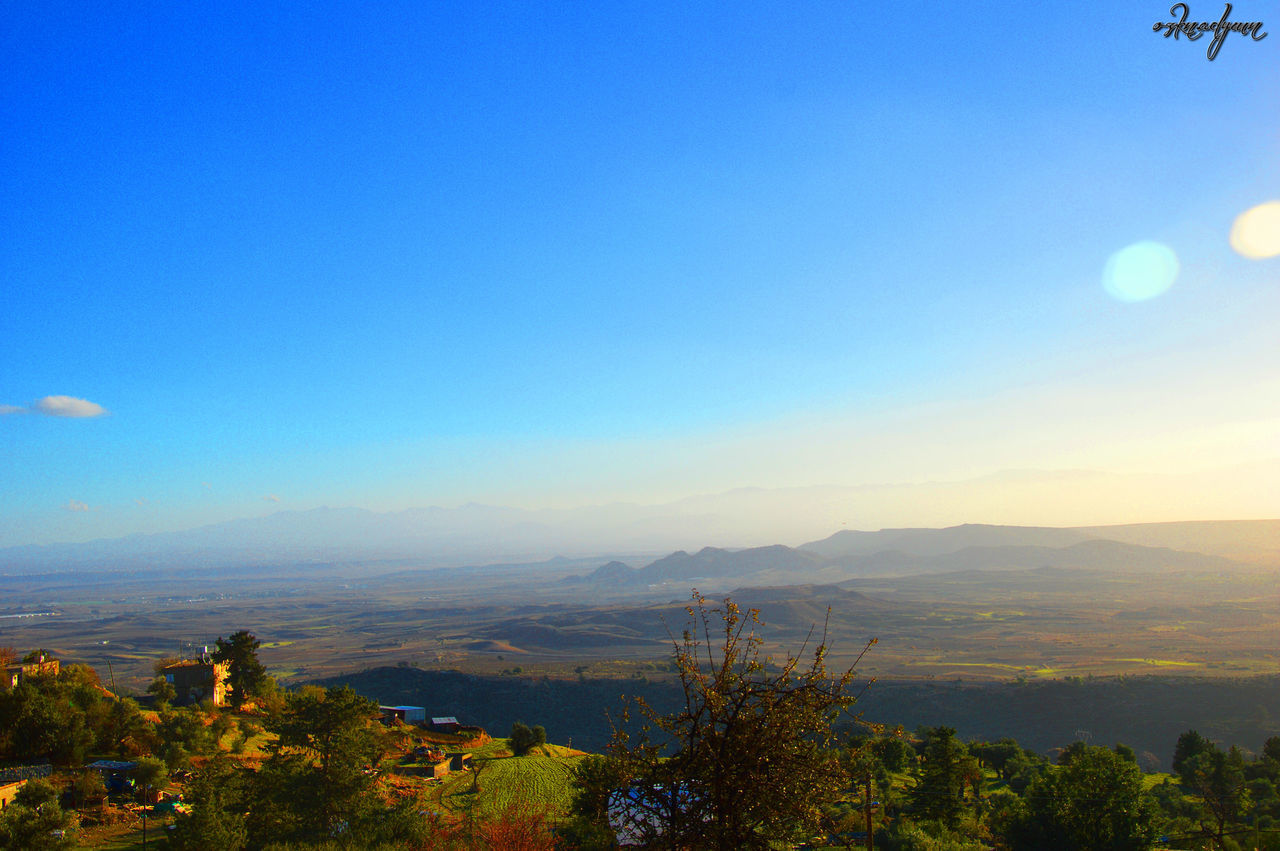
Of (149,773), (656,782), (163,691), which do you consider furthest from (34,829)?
(163,691)

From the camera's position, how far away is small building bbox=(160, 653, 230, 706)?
34.2 m

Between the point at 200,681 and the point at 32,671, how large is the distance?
6779mm

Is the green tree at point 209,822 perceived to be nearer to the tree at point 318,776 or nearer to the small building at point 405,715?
the tree at point 318,776

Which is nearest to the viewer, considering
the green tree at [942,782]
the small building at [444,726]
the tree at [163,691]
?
the green tree at [942,782]

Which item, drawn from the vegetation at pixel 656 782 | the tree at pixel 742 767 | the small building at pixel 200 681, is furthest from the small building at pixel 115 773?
the tree at pixel 742 767

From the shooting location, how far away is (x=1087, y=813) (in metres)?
20.4

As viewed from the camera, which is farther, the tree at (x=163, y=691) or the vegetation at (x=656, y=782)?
the tree at (x=163, y=691)

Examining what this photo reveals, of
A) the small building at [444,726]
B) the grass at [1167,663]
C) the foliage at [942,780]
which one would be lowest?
the grass at [1167,663]

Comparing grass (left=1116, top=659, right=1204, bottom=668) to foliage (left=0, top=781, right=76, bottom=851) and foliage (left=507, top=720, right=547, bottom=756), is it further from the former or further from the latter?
foliage (left=0, top=781, right=76, bottom=851)

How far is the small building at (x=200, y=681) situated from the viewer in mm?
34250

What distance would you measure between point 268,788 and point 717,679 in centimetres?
1679

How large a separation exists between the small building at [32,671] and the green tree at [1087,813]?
3850 cm

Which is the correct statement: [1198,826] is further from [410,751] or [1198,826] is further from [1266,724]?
[1266,724]

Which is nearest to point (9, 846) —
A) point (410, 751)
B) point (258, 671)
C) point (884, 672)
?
point (410, 751)
